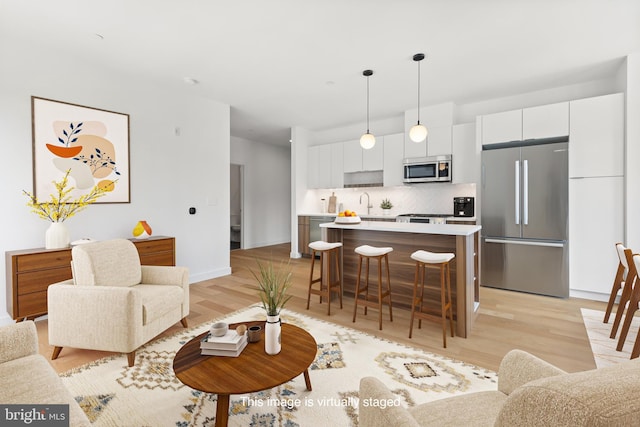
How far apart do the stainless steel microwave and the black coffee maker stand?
0.40 metres

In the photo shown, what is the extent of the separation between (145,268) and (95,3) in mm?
2304

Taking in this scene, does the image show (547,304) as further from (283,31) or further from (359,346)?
(283,31)

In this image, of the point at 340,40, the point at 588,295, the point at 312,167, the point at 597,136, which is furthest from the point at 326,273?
the point at 597,136

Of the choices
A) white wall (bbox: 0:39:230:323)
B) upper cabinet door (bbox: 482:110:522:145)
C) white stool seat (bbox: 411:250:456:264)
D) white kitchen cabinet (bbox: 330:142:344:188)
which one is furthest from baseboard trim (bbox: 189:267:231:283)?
upper cabinet door (bbox: 482:110:522:145)

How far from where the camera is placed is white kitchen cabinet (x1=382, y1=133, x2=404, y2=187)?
5.53 m

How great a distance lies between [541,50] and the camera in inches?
127

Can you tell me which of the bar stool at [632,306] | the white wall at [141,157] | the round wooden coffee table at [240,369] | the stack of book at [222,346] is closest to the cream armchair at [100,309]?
the round wooden coffee table at [240,369]

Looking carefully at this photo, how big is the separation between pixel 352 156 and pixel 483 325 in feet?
13.3

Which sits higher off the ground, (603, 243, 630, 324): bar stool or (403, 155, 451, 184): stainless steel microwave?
(403, 155, 451, 184): stainless steel microwave

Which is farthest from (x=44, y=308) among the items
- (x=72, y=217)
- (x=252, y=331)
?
(x=252, y=331)

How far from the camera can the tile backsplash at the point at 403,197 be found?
534 centimetres

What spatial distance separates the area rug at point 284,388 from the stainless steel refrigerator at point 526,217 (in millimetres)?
2472

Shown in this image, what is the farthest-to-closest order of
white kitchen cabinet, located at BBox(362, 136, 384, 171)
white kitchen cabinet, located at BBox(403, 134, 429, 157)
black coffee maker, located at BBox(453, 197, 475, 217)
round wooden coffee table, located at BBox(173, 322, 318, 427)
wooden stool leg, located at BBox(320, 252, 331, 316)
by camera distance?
white kitchen cabinet, located at BBox(362, 136, 384, 171), white kitchen cabinet, located at BBox(403, 134, 429, 157), black coffee maker, located at BBox(453, 197, 475, 217), wooden stool leg, located at BBox(320, 252, 331, 316), round wooden coffee table, located at BBox(173, 322, 318, 427)

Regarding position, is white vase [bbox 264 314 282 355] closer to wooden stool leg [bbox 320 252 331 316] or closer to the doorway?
wooden stool leg [bbox 320 252 331 316]
